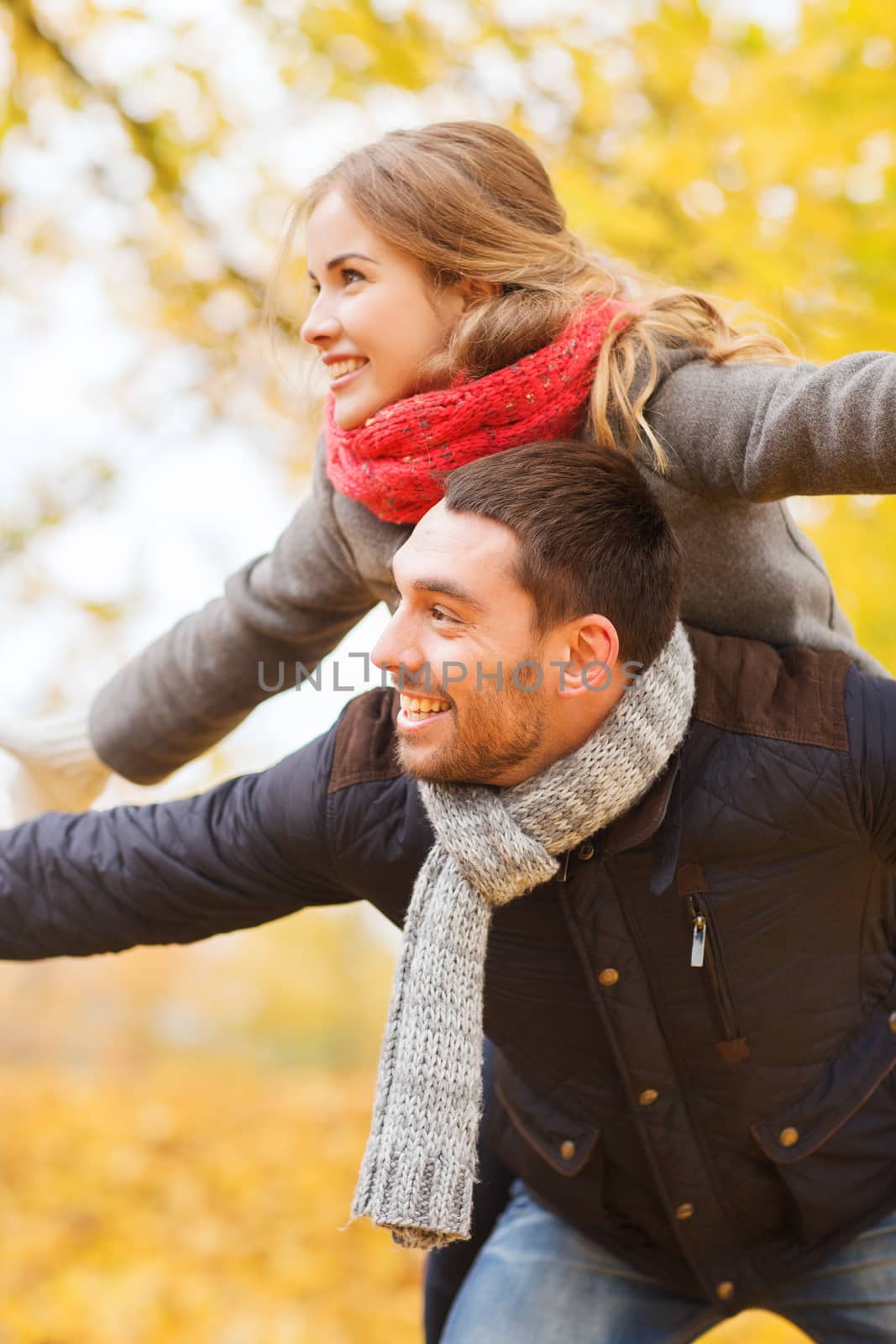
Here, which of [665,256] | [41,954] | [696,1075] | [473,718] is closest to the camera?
[473,718]

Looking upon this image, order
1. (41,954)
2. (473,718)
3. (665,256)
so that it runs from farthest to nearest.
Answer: (665,256) < (41,954) < (473,718)

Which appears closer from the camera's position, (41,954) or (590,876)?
(590,876)

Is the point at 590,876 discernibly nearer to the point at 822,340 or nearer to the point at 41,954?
the point at 41,954

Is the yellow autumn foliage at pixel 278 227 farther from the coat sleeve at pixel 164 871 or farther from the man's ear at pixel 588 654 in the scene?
the coat sleeve at pixel 164 871

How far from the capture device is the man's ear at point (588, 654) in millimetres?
1627

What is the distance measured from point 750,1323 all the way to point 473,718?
3.61 meters

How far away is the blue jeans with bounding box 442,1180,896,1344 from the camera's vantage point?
6.56ft

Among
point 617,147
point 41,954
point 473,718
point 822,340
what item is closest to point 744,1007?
point 473,718

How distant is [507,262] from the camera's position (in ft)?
6.36

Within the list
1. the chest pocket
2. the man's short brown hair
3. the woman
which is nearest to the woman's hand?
the woman

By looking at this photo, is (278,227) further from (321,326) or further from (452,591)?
(452,591)

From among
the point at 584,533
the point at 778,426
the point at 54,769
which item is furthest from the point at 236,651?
A: the point at 778,426

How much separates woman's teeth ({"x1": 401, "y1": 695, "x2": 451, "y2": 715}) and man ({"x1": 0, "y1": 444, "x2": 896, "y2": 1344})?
0.01 m

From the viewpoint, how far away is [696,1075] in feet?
6.08
